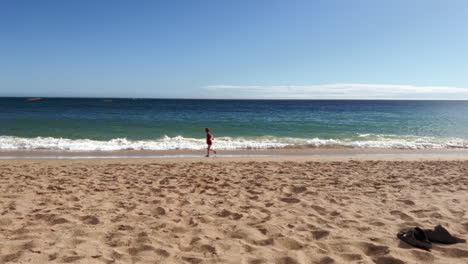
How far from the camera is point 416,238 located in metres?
3.80

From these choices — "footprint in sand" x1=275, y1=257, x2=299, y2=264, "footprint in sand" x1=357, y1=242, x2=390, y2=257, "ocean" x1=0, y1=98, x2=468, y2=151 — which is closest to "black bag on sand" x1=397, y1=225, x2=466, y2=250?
"footprint in sand" x1=357, y1=242, x2=390, y2=257

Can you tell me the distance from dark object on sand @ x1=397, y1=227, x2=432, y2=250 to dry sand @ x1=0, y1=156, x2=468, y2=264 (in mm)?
104

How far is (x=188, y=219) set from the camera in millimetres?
4676

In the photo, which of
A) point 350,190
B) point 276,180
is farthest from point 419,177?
point 276,180

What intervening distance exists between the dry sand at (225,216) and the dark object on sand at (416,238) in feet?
0.34

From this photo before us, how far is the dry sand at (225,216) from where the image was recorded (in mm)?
3479

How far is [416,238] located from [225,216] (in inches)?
114

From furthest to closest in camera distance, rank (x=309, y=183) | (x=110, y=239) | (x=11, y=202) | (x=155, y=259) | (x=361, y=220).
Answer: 1. (x=309, y=183)
2. (x=11, y=202)
3. (x=361, y=220)
4. (x=110, y=239)
5. (x=155, y=259)

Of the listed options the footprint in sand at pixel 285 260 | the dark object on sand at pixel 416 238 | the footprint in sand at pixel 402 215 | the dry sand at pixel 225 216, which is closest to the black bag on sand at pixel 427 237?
the dark object on sand at pixel 416 238

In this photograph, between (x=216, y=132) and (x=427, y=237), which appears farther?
(x=216, y=132)

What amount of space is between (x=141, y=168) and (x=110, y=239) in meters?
5.64

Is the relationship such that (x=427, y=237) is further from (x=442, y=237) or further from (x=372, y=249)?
(x=372, y=249)

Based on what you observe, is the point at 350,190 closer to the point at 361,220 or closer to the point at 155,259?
the point at 361,220

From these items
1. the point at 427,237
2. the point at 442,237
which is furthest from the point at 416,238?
the point at 442,237
